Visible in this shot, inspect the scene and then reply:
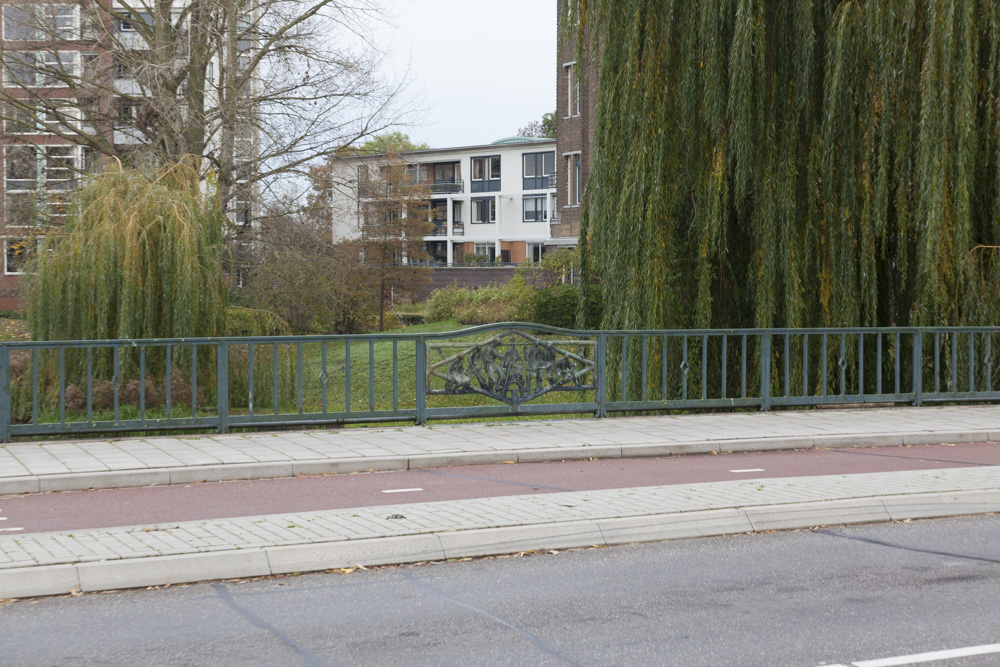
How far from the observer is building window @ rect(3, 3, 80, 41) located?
22656 millimetres

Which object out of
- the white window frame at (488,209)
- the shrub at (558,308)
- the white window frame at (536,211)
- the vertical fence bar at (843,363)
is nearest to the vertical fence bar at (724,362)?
the vertical fence bar at (843,363)

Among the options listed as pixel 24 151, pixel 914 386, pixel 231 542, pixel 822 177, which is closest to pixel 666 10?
pixel 822 177

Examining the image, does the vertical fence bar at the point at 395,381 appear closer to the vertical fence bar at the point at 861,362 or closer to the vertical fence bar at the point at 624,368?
the vertical fence bar at the point at 624,368

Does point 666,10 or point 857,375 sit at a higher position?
point 666,10

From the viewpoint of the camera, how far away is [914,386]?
15.5 m

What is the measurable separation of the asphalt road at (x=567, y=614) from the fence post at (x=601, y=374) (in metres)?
6.61

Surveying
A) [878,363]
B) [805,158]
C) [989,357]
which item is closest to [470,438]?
[878,363]

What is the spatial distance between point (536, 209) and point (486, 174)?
555 centimetres

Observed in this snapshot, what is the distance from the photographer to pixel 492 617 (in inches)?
222

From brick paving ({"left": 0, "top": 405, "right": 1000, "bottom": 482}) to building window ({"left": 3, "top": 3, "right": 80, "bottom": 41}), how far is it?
48.6 feet

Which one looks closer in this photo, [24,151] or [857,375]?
[857,375]

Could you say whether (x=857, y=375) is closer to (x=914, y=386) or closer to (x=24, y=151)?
(x=914, y=386)

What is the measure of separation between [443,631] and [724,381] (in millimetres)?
9615

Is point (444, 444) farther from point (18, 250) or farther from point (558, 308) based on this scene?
point (558, 308)
